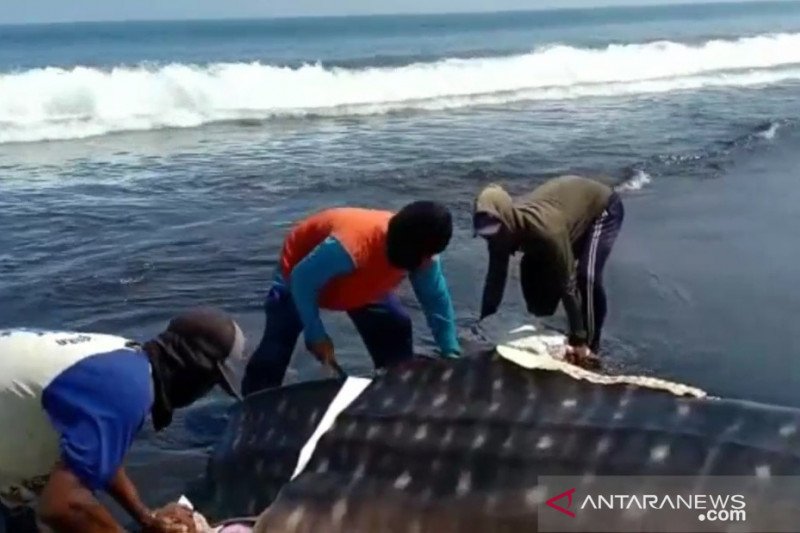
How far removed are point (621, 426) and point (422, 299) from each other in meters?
2.06

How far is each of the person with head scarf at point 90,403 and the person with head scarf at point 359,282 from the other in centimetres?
108

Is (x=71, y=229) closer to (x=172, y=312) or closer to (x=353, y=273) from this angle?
(x=172, y=312)

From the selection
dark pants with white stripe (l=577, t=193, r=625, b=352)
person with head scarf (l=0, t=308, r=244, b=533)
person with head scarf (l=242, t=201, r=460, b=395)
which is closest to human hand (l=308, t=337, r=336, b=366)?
person with head scarf (l=242, t=201, r=460, b=395)

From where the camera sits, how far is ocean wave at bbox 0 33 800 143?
2291 cm

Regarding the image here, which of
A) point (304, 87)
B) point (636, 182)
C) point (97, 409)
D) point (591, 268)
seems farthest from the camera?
point (304, 87)

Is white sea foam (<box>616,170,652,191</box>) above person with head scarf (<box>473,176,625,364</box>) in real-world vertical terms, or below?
below

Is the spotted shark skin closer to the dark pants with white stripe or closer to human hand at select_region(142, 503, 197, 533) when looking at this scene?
human hand at select_region(142, 503, 197, 533)

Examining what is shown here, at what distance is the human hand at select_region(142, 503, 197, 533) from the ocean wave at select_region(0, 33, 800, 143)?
16.9 m

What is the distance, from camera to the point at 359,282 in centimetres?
516

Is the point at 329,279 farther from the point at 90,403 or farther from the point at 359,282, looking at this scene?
the point at 90,403

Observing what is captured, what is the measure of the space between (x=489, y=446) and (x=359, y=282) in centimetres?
181

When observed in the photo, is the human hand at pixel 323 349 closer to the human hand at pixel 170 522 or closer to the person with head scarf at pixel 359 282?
the person with head scarf at pixel 359 282

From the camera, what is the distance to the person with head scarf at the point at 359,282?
191 inches

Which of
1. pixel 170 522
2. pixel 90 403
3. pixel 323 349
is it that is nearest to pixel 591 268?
pixel 323 349
